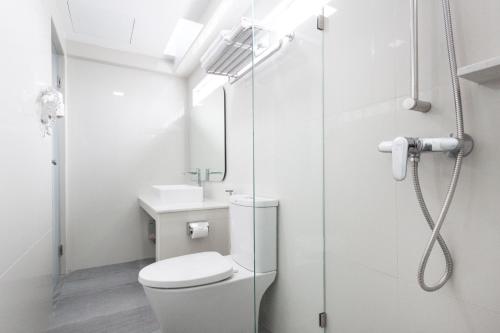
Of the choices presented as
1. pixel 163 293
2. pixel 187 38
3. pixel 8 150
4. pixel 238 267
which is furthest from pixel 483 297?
pixel 187 38

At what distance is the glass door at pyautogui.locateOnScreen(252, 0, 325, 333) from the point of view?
1.23m

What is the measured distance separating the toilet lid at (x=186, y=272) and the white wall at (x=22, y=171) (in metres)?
0.46

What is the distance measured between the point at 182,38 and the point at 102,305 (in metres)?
2.40

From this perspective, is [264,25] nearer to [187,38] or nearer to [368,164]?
[368,164]

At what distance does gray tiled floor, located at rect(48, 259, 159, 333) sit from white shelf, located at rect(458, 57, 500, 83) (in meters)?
1.96

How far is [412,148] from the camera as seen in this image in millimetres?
721

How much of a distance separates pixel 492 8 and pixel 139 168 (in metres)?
2.94

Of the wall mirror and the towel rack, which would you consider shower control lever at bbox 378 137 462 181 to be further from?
the wall mirror

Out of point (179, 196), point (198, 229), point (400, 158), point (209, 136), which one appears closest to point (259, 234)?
point (198, 229)

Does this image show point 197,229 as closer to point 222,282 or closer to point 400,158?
point 222,282

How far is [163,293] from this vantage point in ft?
4.09

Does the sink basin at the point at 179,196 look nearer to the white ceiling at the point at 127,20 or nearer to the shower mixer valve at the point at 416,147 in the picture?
the white ceiling at the point at 127,20

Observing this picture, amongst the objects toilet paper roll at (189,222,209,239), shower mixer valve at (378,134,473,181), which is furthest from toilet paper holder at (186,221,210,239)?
shower mixer valve at (378,134,473,181)

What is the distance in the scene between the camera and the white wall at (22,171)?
79 cm
